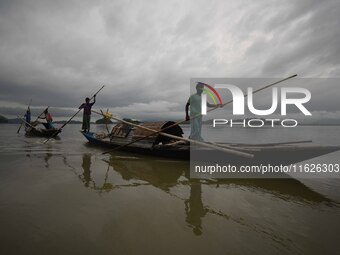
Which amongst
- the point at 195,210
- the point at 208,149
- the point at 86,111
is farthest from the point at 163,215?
the point at 86,111

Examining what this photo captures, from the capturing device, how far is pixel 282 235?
274 cm

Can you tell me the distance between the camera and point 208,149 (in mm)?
6719

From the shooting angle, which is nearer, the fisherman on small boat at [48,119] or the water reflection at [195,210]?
the water reflection at [195,210]

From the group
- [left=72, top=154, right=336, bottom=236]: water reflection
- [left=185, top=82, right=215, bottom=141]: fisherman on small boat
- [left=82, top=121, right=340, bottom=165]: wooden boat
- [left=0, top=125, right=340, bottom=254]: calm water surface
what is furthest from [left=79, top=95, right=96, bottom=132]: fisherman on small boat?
[left=0, top=125, right=340, bottom=254]: calm water surface

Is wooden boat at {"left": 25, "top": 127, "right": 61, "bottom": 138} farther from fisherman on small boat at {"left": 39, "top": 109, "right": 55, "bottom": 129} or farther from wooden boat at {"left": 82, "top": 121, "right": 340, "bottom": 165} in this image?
wooden boat at {"left": 82, "top": 121, "right": 340, "bottom": 165}

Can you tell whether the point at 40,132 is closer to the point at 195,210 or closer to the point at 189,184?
the point at 189,184

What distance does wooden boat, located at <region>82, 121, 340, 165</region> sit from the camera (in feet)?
17.9

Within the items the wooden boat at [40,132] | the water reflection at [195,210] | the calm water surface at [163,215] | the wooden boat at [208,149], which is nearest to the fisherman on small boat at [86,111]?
the wooden boat at [208,149]

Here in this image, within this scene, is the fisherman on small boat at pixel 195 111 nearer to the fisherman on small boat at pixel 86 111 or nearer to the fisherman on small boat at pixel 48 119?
the fisherman on small boat at pixel 86 111

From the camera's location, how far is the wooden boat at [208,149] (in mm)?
5453

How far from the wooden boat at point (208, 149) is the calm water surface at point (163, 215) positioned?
79cm

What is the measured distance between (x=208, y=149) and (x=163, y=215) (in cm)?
381

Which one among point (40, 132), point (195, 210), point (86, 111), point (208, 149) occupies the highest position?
point (86, 111)

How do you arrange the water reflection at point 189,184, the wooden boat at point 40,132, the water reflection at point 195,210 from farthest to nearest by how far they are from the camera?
the wooden boat at point 40,132, the water reflection at point 189,184, the water reflection at point 195,210
